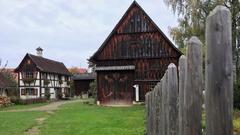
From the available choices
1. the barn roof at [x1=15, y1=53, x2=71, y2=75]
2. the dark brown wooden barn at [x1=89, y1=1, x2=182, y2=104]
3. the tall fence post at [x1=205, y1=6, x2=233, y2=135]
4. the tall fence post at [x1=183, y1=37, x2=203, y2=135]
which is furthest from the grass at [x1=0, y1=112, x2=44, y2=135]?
the barn roof at [x1=15, y1=53, x2=71, y2=75]

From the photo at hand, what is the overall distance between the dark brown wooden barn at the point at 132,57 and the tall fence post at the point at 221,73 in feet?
110

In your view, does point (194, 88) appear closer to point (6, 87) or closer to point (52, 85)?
point (6, 87)

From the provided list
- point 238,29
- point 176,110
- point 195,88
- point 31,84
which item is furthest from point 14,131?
point 31,84

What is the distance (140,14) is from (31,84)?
2773 cm

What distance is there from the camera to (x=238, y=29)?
29016 millimetres

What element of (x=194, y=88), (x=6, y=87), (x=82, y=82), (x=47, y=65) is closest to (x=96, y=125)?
(x=194, y=88)

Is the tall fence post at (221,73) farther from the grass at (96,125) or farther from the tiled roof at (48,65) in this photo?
the tiled roof at (48,65)

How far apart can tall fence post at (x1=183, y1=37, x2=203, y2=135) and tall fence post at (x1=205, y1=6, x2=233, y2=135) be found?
402 mm

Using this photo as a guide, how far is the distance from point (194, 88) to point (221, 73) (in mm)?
493

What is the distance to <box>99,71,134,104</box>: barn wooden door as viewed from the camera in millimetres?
36562

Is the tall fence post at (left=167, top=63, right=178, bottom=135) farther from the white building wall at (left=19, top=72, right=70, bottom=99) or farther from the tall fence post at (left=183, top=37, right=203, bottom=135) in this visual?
the white building wall at (left=19, top=72, right=70, bottom=99)

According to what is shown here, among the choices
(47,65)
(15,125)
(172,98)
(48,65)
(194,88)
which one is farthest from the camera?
(48,65)

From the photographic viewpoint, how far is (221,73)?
2160mm

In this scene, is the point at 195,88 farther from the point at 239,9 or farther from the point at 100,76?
the point at 100,76
